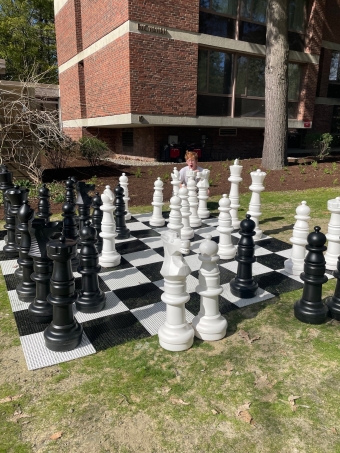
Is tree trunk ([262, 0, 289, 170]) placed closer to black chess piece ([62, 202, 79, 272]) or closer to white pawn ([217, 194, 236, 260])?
white pawn ([217, 194, 236, 260])

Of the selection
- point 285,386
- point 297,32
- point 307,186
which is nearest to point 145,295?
point 285,386

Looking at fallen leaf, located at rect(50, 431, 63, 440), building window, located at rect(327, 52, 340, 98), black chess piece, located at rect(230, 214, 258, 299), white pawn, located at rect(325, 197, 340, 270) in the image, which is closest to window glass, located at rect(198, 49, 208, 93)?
building window, located at rect(327, 52, 340, 98)

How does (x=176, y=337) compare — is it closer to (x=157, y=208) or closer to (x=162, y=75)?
(x=157, y=208)

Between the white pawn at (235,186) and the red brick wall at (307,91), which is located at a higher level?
the red brick wall at (307,91)

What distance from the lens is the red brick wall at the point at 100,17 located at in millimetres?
12523

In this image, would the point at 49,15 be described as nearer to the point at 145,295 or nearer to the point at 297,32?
the point at 297,32

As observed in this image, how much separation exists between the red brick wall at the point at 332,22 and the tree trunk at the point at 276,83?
8.79m

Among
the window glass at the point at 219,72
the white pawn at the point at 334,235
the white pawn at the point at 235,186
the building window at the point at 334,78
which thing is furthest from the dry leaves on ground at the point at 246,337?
the building window at the point at 334,78

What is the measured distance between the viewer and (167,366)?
2449mm

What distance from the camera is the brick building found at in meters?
12.7

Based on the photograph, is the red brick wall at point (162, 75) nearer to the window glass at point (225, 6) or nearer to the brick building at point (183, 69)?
the brick building at point (183, 69)

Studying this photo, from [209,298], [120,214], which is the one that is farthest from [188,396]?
[120,214]

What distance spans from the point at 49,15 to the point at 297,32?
68.0 ft

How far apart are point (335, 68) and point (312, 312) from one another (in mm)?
20728
